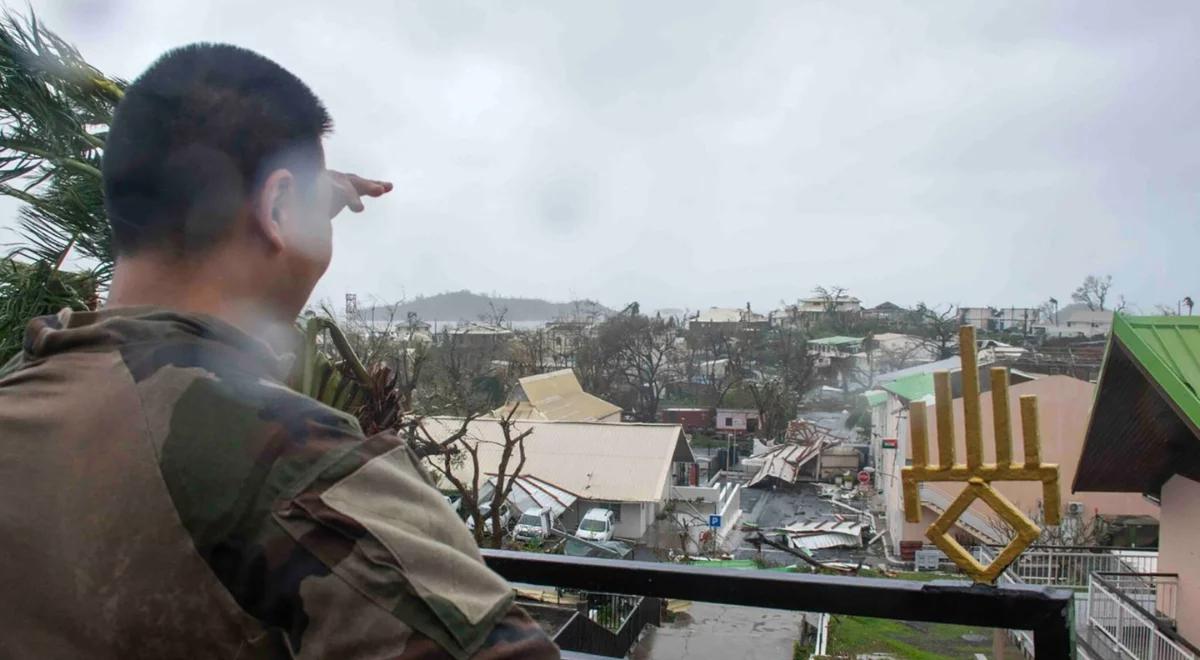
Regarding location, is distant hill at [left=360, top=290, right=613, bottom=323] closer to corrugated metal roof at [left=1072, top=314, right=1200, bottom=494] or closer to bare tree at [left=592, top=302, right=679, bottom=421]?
bare tree at [left=592, top=302, right=679, bottom=421]

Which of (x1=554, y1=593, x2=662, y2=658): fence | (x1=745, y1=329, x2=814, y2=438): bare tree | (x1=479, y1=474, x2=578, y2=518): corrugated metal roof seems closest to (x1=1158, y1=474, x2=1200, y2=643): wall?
(x1=554, y1=593, x2=662, y2=658): fence

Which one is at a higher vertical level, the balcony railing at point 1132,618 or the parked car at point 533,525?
the balcony railing at point 1132,618

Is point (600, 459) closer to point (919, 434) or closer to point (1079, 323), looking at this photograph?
point (1079, 323)

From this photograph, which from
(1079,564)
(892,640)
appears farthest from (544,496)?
(1079,564)

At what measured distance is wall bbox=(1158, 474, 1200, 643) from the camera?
377 centimetres

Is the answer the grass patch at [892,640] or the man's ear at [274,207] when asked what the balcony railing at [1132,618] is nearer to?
the grass patch at [892,640]

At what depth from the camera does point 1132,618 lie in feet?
13.0

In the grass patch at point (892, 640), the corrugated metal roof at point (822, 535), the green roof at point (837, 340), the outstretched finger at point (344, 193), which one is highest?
the green roof at point (837, 340)

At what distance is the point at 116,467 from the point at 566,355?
32.7 feet

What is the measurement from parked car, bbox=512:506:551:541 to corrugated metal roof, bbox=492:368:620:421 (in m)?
1.00

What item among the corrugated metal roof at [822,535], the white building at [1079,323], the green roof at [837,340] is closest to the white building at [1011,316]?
the white building at [1079,323]

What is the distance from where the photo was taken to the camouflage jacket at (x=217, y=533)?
1.21ft

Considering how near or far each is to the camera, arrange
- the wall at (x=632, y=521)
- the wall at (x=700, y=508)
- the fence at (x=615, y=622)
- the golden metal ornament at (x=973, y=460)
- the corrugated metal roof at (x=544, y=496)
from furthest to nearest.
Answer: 1. the wall at (x=700, y=508)
2. the wall at (x=632, y=521)
3. the corrugated metal roof at (x=544, y=496)
4. the fence at (x=615, y=622)
5. the golden metal ornament at (x=973, y=460)

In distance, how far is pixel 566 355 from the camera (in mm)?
10344
